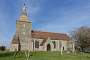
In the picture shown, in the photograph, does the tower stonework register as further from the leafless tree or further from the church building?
the leafless tree

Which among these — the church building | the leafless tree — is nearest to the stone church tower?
the church building

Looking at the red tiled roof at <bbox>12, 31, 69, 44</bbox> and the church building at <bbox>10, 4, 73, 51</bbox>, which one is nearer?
the church building at <bbox>10, 4, 73, 51</bbox>

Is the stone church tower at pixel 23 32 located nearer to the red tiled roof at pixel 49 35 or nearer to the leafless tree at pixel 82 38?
the red tiled roof at pixel 49 35

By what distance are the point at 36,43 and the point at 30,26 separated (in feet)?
21.1

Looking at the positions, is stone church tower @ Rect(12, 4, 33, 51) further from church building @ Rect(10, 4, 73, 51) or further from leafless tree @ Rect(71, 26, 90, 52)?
leafless tree @ Rect(71, 26, 90, 52)

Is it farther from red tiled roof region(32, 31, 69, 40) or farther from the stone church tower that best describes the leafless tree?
the stone church tower

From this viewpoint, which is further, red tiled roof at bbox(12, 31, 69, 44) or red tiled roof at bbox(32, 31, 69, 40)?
red tiled roof at bbox(32, 31, 69, 40)

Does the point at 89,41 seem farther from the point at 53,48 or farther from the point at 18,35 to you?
the point at 18,35

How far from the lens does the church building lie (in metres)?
75.5

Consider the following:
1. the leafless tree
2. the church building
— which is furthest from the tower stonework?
the leafless tree

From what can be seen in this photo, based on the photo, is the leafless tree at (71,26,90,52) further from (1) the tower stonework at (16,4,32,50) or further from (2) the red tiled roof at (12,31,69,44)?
(1) the tower stonework at (16,4,32,50)

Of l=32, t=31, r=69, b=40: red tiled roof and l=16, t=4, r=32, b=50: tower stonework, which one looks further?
l=32, t=31, r=69, b=40: red tiled roof

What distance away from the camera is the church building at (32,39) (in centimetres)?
7550

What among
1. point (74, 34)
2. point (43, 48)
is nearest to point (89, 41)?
point (74, 34)
